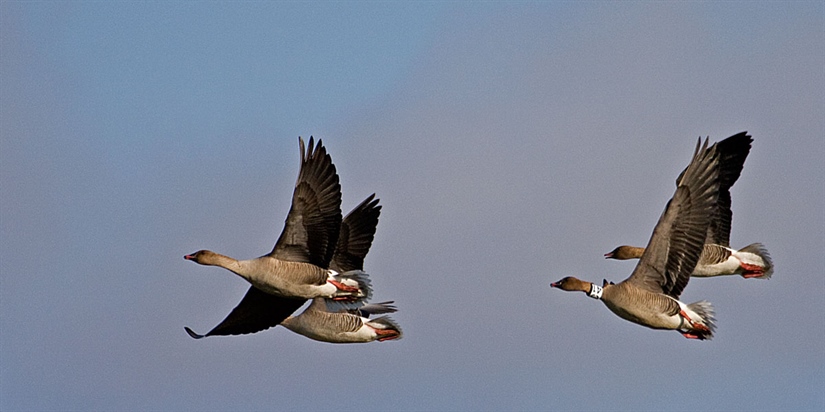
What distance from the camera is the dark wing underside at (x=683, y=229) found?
21.6m

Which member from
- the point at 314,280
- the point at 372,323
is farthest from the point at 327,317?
the point at 314,280

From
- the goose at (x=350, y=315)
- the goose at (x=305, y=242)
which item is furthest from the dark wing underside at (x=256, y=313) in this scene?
the goose at (x=305, y=242)

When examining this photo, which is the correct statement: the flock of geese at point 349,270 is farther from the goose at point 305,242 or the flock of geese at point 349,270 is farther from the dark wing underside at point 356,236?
the dark wing underside at point 356,236

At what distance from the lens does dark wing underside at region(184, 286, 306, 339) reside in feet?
76.9

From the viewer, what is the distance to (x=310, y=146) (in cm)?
2128

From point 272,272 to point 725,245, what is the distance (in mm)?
7798

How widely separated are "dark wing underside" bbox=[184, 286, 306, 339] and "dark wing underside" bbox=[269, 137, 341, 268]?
1980 millimetres

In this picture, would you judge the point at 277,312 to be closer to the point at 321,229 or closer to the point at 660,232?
the point at 321,229

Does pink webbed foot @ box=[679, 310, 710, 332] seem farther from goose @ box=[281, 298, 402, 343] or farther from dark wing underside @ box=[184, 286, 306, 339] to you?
dark wing underside @ box=[184, 286, 306, 339]

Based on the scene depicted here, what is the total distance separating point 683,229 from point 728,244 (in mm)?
4015

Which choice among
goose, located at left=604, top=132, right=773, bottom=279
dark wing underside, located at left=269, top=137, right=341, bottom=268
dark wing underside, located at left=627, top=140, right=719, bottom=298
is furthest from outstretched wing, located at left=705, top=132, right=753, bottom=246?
dark wing underside, located at left=269, top=137, right=341, bottom=268

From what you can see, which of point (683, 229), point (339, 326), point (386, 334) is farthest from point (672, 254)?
point (339, 326)

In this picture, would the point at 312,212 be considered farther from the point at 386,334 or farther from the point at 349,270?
the point at 386,334

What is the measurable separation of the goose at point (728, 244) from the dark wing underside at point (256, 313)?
20.0 feet
